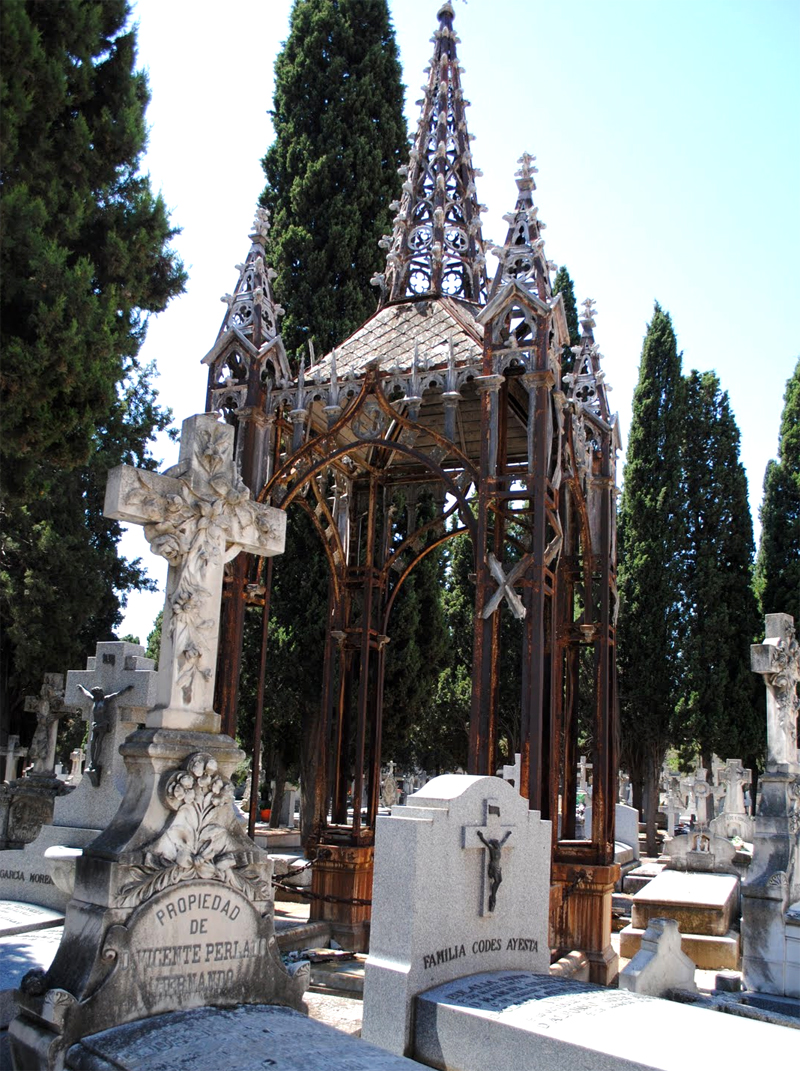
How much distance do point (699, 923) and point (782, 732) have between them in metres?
2.35

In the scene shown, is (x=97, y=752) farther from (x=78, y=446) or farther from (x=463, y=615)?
(x=463, y=615)

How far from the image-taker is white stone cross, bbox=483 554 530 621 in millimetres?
8656

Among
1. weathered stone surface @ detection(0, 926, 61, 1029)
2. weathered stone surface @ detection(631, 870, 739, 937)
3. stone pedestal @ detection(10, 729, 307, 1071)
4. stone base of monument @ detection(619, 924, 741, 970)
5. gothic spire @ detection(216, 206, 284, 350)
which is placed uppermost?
gothic spire @ detection(216, 206, 284, 350)

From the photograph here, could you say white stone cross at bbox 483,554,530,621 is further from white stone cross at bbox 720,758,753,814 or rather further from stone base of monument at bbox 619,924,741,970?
white stone cross at bbox 720,758,753,814

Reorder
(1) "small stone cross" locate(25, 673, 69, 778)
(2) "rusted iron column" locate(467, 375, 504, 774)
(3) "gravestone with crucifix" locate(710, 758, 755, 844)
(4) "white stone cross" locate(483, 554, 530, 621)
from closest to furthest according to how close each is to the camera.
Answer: (2) "rusted iron column" locate(467, 375, 504, 774)
(4) "white stone cross" locate(483, 554, 530, 621)
(1) "small stone cross" locate(25, 673, 69, 778)
(3) "gravestone with crucifix" locate(710, 758, 755, 844)

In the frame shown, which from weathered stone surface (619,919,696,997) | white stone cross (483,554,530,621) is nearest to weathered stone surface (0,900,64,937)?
weathered stone surface (619,919,696,997)

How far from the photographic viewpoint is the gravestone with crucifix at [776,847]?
893 cm

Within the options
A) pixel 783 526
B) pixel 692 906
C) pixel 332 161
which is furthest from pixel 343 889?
pixel 783 526

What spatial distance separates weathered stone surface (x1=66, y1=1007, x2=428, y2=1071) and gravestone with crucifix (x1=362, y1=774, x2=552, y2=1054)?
2.85ft

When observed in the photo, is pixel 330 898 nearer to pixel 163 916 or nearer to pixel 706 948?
pixel 706 948

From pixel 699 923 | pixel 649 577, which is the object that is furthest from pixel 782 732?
pixel 649 577

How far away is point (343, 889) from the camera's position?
33.7 ft

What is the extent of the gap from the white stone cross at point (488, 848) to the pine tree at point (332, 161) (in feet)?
42.2

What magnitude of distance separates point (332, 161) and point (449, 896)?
16.6 metres
